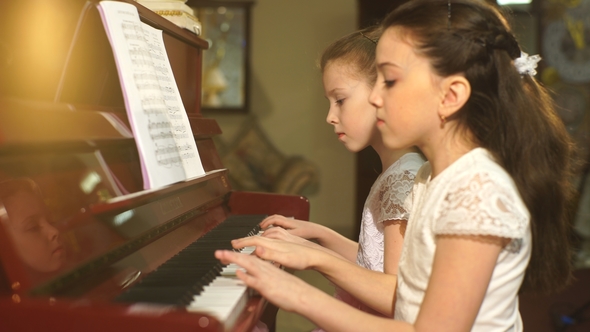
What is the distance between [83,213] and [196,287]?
280mm

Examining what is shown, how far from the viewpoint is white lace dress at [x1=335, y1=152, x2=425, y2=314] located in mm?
1615

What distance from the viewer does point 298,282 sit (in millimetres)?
1133

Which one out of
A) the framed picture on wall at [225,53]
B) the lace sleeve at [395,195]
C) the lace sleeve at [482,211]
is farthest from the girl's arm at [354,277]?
the framed picture on wall at [225,53]

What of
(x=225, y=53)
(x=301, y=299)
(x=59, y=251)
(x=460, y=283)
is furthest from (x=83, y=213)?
(x=225, y=53)

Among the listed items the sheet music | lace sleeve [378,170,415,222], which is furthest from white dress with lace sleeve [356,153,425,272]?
the sheet music

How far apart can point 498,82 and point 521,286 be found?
1.53ft

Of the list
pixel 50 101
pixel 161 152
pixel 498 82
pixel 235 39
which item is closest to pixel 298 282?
pixel 161 152

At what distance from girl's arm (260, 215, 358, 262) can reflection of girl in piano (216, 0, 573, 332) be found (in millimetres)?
557

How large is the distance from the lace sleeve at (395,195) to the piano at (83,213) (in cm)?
41

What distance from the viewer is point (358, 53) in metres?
1.81

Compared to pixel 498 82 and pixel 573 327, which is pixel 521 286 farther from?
pixel 573 327

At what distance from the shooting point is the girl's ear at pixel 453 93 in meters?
Answer: 1.18

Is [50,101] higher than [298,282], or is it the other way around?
[50,101]

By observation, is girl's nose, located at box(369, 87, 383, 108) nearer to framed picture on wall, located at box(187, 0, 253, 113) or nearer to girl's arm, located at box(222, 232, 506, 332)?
girl's arm, located at box(222, 232, 506, 332)
